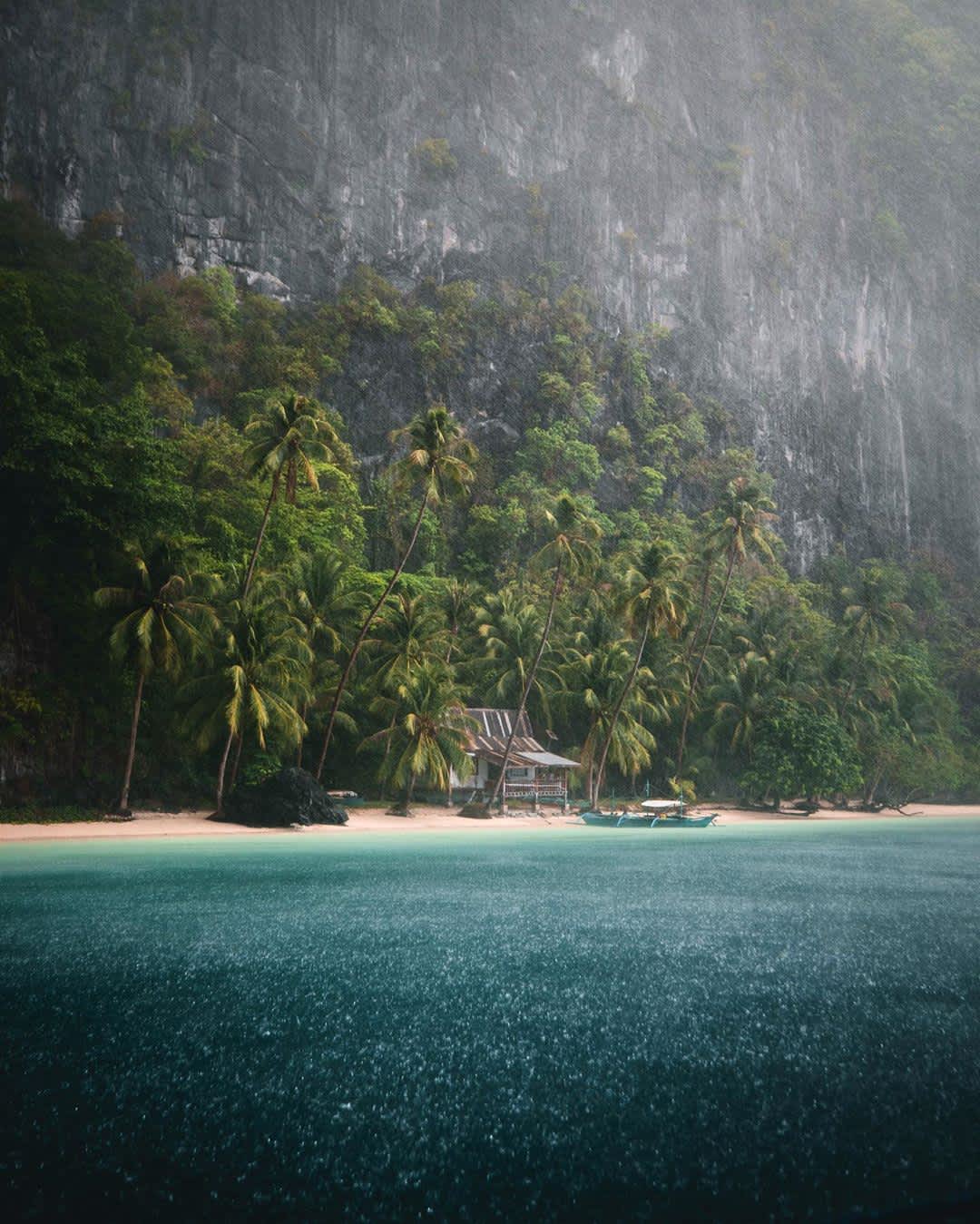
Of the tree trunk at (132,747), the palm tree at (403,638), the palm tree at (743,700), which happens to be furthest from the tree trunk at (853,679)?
the tree trunk at (132,747)

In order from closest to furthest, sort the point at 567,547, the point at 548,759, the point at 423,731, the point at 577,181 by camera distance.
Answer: the point at 423,731, the point at 567,547, the point at 548,759, the point at 577,181

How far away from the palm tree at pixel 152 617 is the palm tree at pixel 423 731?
9.65m

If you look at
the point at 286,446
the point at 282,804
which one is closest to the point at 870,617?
the point at 286,446

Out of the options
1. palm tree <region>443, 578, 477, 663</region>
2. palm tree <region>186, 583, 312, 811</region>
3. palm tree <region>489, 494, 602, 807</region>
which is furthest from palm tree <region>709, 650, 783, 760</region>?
palm tree <region>186, 583, 312, 811</region>

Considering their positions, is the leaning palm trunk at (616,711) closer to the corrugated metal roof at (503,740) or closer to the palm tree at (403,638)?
the corrugated metal roof at (503,740)

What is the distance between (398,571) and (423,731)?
6.78 m

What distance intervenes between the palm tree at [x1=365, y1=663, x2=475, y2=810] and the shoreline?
1914 millimetres

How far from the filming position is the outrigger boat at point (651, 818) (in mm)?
39969

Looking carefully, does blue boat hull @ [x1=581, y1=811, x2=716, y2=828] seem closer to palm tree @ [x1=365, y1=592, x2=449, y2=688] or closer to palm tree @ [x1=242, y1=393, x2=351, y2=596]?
palm tree @ [x1=365, y1=592, x2=449, y2=688]

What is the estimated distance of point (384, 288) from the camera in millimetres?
67812

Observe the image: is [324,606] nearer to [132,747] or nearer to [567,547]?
[567,547]

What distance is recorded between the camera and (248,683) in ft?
99.8

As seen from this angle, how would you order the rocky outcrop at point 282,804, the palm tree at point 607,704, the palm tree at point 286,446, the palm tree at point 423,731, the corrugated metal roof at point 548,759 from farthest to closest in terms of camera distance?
the palm tree at point 607,704 < the corrugated metal roof at point 548,759 < the palm tree at point 423,731 < the palm tree at point 286,446 < the rocky outcrop at point 282,804

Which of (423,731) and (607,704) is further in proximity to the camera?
(607,704)
